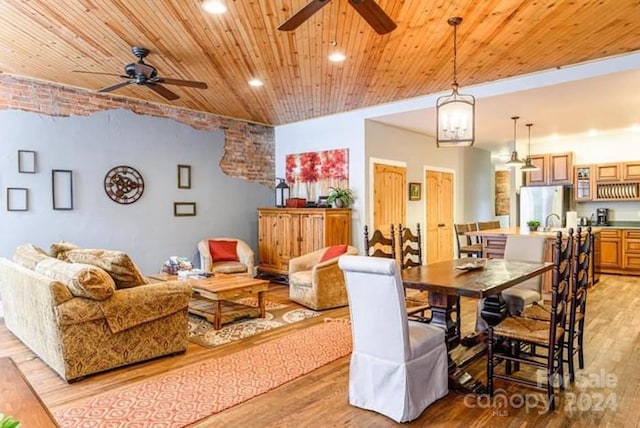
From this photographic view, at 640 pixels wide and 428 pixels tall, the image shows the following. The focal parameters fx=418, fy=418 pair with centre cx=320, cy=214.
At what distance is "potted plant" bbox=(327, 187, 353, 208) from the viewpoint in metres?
6.75

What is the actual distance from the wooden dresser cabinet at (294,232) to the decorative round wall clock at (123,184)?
6.81 ft

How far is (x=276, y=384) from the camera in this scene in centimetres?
316

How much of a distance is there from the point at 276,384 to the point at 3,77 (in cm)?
493

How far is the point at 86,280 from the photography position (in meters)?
3.14

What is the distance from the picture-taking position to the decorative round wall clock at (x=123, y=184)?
596 cm

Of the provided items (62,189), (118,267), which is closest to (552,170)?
(118,267)

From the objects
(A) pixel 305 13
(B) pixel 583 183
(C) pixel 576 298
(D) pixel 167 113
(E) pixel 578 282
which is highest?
(D) pixel 167 113

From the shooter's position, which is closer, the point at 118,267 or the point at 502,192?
the point at 118,267

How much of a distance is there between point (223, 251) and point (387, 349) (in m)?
4.63

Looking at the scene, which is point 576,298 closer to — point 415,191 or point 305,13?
point 305,13

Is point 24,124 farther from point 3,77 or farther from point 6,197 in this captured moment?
point 6,197

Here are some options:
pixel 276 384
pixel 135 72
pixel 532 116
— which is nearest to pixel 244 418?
pixel 276 384

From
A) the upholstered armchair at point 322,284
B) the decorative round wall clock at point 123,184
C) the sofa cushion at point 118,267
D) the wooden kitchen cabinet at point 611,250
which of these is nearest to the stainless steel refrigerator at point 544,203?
the wooden kitchen cabinet at point 611,250

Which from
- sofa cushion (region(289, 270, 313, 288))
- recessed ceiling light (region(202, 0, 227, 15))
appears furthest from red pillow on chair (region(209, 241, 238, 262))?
recessed ceiling light (region(202, 0, 227, 15))
